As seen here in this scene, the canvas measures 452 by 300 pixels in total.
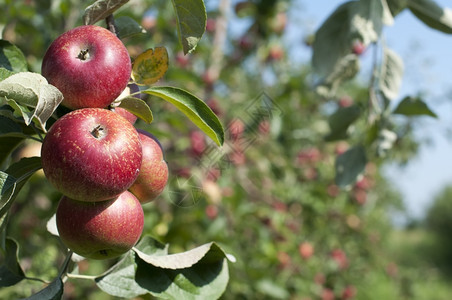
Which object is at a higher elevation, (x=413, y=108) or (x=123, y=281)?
(x=413, y=108)

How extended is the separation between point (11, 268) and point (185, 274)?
0.95 ft

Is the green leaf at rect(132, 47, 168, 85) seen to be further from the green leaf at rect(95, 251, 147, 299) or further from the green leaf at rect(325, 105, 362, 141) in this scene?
the green leaf at rect(325, 105, 362, 141)

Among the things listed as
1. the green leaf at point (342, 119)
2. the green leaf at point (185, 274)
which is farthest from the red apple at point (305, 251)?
the green leaf at point (185, 274)

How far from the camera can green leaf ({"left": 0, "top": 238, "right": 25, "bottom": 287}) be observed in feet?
2.63

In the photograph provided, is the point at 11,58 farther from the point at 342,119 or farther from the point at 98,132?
the point at 342,119

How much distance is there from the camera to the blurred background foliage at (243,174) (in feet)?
5.10

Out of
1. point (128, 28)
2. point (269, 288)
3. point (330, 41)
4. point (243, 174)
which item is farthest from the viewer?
point (243, 174)

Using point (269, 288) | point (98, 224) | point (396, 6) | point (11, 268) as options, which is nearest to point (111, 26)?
point (98, 224)

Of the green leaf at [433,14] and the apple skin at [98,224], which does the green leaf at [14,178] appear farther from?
the green leaf at [433,14]

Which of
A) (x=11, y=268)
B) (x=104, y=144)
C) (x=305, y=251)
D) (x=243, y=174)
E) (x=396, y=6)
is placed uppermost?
(x=396, y=6)

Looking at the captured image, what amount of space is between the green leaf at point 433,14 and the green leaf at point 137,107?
741mm

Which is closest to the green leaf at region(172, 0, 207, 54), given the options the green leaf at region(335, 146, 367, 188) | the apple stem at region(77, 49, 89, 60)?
the apple stem at region(77, 49, 89, 60)

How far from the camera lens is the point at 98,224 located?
2.06 ft

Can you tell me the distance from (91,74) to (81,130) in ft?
0.24
